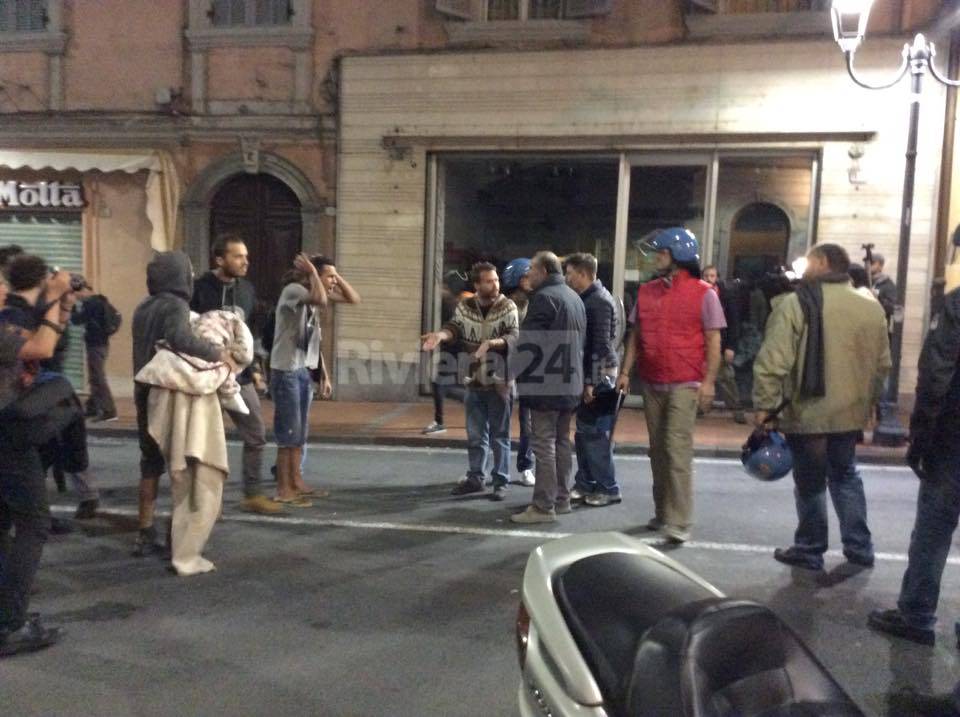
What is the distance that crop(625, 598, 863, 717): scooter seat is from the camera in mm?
1826

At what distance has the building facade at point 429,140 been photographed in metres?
10.4

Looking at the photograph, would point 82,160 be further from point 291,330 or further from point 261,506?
point 261,506

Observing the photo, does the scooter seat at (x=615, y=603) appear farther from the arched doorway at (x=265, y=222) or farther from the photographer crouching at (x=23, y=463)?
the arched doorway at (x=265, y=222)

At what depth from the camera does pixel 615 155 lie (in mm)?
11156

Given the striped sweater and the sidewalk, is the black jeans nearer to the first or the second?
the striped sweater

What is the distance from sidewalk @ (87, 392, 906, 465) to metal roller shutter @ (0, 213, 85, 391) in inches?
75.6

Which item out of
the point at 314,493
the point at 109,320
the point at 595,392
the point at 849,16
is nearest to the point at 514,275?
the point at 595,392

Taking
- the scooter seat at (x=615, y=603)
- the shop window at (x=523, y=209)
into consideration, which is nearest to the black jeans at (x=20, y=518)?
the scooter seat at (x=615, y=603)

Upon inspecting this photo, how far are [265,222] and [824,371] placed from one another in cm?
945

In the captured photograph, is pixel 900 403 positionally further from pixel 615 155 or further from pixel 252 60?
pixel 252 60

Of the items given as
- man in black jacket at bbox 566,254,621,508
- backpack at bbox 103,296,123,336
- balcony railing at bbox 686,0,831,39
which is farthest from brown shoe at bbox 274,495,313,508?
balcony railing at bbox 686,0,831,39

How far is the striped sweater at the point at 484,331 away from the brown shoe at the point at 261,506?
5.92 ft

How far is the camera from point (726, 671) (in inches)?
74.0

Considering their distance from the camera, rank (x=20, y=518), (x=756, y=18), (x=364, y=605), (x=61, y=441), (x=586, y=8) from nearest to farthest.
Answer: (x=20, y=518) < (x=364, y=605) < (x=61, y=441) < (x=756, y=18) < (x=586, y=8)
